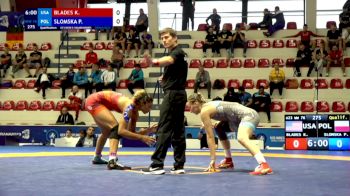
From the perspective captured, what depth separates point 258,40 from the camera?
20.3 m

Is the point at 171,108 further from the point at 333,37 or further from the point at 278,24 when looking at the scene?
the point at 278,24

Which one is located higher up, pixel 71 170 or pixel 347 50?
pixel 347 50

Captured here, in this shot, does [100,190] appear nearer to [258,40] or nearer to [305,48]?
[305,48]

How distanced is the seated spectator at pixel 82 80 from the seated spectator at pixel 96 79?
0.17m

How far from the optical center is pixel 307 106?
53.6ft

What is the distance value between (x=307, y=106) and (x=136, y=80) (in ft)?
18.5

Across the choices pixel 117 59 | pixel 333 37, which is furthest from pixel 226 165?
pixel 333 37

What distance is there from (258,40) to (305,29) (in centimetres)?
184

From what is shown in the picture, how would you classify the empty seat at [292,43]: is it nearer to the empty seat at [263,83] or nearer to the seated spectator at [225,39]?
the seated spectator at [225,39]

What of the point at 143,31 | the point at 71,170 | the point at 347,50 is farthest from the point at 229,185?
the point at 143,31

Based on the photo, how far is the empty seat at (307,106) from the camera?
53.4 ft

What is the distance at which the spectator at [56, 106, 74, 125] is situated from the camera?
16.0 meters

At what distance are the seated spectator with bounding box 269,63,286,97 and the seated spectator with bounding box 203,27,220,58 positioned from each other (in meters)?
3.13
